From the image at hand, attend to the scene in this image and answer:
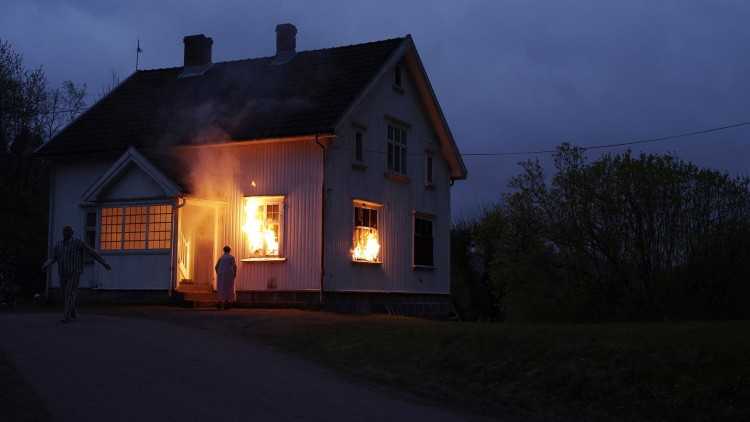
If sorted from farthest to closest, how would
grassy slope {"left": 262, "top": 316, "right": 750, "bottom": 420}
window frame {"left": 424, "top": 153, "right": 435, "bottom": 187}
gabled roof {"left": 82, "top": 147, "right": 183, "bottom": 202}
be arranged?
window frame {"left": 424, "top": 153, "right": 435, "bottom": 187} → gabled roof {"left": 82, "top": 147, "right": 183, "bottom": 202} → grassy slope {"left": 262, "top": 316, "right": 750, "bottom": 420}

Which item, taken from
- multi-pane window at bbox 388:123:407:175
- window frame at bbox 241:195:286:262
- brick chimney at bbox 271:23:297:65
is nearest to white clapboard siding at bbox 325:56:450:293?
multi-pane window at bbox 388:123:407:175

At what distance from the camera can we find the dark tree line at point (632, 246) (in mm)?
17703

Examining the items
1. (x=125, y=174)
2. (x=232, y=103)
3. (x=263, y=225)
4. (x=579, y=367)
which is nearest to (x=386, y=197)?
(x=263, y=225)

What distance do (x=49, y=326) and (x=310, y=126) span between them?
9640 mm

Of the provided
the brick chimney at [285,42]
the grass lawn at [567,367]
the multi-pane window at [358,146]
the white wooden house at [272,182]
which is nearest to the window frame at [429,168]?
the white wooden house at [272,182]

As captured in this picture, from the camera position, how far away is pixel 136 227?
25.3 meters

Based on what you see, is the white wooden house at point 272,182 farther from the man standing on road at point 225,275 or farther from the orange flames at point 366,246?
the man standing on road at point 225,275

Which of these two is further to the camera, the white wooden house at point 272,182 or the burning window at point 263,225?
the burning window at point 263,225

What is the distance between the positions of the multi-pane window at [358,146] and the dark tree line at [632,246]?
22.7 feet

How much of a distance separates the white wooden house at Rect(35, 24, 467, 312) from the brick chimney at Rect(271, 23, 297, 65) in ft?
0.15

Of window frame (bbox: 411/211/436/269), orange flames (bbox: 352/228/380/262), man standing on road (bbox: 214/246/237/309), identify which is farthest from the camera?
window frame (bbox: 411/211/436/269)

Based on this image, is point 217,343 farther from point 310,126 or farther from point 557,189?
point 310,126

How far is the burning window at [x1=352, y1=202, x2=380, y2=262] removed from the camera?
25766 millimetres

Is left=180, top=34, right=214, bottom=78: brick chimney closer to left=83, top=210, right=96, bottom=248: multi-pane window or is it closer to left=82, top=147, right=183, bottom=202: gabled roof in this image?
left=83, top=210, right=96, bottom=248: multi-pane window
